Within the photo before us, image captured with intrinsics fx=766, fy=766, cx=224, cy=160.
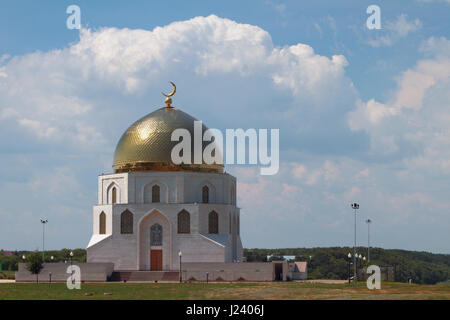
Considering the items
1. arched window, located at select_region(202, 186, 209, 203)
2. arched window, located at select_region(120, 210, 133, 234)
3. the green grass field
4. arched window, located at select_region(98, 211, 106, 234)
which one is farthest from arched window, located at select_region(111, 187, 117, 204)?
the green grass field

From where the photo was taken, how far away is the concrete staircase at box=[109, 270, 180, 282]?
5022 cm

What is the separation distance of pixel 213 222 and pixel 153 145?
697cm

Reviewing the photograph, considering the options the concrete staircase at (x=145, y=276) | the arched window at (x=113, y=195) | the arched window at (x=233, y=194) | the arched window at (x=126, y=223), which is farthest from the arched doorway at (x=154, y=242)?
the arched window at (x=233, y=194)

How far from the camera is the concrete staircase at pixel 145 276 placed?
5022cm

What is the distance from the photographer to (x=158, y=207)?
175 feet

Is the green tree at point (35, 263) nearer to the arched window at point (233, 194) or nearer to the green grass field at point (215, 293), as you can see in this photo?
the green grass field at point (215, 293)

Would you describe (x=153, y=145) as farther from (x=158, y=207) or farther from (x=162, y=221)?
(x=162, y=221)

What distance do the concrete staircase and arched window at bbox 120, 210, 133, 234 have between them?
10.4 feet

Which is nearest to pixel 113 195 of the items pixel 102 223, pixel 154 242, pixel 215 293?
pixel 102 223

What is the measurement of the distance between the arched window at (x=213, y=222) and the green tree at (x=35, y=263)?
39.2 feet

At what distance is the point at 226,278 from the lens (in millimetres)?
49250

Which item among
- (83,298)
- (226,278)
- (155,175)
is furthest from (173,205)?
(83,298)

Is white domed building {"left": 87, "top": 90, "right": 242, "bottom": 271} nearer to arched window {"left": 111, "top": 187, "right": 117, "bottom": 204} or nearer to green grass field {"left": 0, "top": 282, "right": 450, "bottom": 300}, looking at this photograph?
arched window {"left": 111, "top": 187, "right": 117, "bottom": 204}
